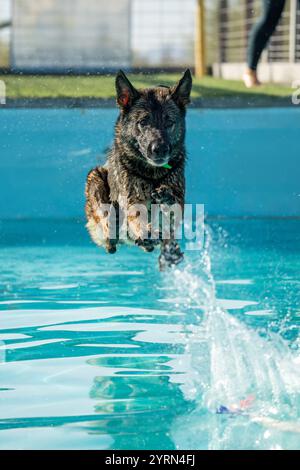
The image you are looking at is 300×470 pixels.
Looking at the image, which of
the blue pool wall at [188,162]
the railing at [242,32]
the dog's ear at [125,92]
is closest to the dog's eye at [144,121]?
the dog's ear at [125,92]

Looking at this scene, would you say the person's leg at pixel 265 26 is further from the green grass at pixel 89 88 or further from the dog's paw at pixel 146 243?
the dog's paw at pixel 146 243

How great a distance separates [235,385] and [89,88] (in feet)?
18.3

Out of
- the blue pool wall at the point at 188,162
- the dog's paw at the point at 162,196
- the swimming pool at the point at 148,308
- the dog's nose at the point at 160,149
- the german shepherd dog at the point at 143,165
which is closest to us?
the swimming pool at the point at 148,308

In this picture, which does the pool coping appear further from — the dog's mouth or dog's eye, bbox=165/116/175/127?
the dog's mouth

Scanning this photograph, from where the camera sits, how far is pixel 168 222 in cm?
511

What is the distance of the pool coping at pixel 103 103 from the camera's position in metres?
8.73

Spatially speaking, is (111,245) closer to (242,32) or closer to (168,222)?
(168,222)

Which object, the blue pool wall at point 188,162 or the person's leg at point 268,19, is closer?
the blue pool wall at point 188,162

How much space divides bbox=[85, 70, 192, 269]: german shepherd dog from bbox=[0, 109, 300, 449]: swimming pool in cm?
55

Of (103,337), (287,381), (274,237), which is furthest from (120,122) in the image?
(274,237)

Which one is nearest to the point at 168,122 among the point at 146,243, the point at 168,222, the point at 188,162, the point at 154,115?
the point at 154,115

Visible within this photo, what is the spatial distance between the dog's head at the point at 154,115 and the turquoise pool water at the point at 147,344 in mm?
975

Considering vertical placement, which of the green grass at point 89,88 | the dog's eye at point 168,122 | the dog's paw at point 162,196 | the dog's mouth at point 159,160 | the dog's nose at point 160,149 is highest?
the green grass at point 89,88

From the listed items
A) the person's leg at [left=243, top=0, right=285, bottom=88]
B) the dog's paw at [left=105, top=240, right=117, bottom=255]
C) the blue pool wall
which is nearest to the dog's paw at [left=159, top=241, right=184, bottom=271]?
the dog's paw at [left=105, top=240, right=117, bottom=255]
